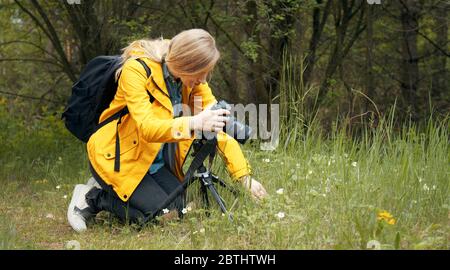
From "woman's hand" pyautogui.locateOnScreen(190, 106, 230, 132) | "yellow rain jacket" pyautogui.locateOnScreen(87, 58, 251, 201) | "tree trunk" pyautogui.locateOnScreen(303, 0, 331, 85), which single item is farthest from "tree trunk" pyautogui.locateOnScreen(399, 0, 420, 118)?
"woman's hand" pyautogui.locateOnScreen(190, 106, 230, 132)

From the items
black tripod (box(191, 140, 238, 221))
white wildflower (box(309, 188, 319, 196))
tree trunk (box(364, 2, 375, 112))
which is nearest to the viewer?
white wildflower (box(309, 188, 319, 196))

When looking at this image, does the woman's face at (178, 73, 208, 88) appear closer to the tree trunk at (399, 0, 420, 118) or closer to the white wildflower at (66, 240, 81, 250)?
the white wildflower at (66, 240, 81, 250)

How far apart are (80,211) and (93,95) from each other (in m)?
0.73

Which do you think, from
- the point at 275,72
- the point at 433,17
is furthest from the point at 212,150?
the point at 433,17

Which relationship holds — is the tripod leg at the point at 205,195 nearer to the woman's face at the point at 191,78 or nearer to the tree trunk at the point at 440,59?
the woman's face at the point at 191,78

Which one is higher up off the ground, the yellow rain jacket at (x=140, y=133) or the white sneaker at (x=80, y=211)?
the yellow rain jacket at (x=140, y=133)

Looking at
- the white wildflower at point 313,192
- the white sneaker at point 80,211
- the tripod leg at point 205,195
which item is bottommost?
the white sneaker at point 80,211

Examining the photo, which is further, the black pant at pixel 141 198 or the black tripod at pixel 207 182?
the black pant at pixel 141 198

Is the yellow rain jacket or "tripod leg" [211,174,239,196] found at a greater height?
the yellow rain jacket

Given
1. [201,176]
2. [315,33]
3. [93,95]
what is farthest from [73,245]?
[315,33]

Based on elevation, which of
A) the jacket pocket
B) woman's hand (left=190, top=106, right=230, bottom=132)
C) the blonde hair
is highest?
the blonde hair

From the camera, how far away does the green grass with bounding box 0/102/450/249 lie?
11.9ft

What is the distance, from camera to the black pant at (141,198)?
4.41 m

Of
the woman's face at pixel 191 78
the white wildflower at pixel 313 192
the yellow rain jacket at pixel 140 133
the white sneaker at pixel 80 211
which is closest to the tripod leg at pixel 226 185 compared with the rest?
the yellow rain jacket at pixel 140 133
